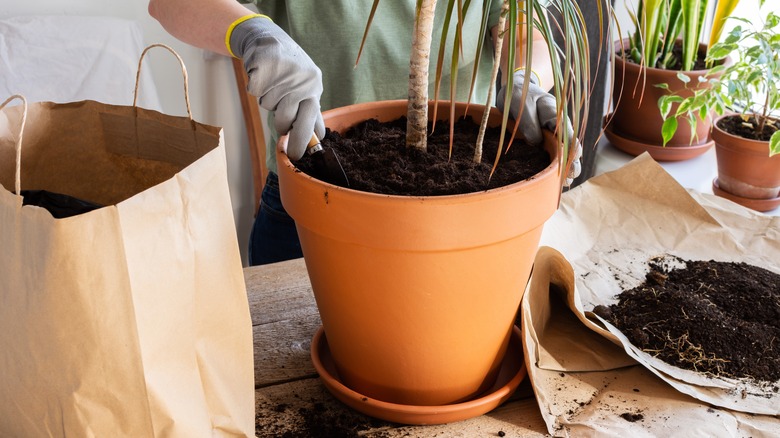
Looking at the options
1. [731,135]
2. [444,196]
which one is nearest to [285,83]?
[444,196]

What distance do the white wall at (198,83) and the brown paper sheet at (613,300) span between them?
1094mm

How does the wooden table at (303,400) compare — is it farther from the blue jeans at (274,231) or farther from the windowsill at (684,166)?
the windowsill at (684,166)

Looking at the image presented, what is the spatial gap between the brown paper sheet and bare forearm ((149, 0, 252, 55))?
0.53 metres

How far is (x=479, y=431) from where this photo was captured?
76cm

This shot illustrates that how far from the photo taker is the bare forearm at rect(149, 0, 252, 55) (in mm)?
985

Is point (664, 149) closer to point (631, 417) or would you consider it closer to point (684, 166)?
point (684, 166)

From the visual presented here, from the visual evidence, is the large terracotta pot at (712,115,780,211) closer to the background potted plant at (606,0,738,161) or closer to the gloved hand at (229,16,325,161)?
the background potted plant at (606,0,738,161)

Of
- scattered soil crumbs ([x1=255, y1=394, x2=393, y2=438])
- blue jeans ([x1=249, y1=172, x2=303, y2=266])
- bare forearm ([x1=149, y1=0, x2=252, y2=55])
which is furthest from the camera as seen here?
blue jeans ([x1=249, y1=172, x2=303, y2=266])

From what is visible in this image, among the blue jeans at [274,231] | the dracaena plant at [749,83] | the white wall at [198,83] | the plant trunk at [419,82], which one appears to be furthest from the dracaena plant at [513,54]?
the white wall at [198,83]

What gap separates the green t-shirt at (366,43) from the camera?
3.81ft

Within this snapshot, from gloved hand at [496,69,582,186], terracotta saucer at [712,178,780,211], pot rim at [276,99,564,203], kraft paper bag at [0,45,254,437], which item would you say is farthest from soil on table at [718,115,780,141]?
kraft paper bag at [0,45,254,437]

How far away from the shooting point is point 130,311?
58 centimetres

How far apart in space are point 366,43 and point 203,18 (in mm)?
299

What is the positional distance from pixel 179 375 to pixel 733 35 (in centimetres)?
134
